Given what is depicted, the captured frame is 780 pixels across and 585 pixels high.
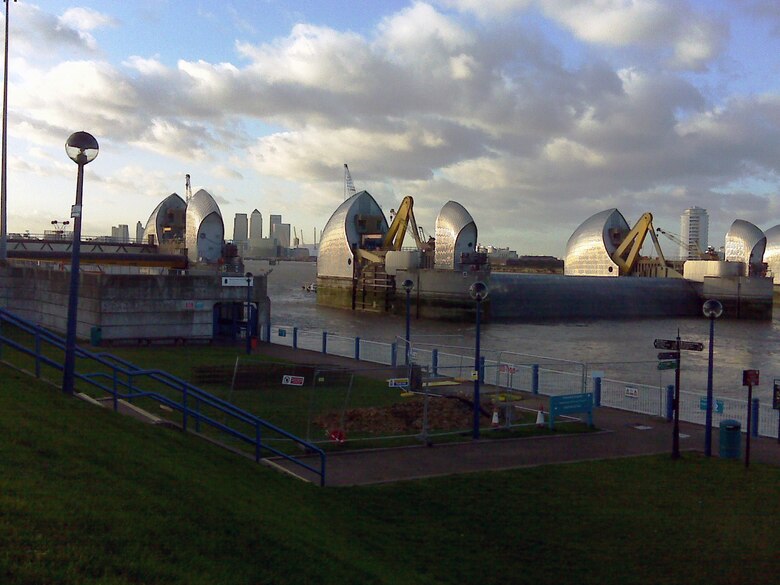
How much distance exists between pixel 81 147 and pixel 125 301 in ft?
66.0

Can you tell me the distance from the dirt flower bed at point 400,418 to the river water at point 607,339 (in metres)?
10.7

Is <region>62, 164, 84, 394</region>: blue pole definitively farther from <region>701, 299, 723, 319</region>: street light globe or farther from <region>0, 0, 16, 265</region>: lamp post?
<region>0, 0, 16, 265</region>: lamp post

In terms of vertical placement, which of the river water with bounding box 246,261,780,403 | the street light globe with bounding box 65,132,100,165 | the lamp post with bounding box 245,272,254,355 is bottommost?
the river water with bounding box 246,261,780,403

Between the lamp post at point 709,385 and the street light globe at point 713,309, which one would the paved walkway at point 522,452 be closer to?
the lamp post at point 709,385

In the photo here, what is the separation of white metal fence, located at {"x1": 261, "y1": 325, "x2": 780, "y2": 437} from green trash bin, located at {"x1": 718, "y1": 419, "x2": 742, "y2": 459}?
9.91ft

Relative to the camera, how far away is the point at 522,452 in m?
14.4

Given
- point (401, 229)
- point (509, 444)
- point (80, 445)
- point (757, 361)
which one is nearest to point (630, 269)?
point (401, 229)

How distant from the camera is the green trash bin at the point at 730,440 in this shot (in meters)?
14.4

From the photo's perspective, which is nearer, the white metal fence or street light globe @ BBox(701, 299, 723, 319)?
street light globe @ BBox(701, 299, 723, 319)

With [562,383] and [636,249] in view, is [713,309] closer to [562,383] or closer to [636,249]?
[562,383]

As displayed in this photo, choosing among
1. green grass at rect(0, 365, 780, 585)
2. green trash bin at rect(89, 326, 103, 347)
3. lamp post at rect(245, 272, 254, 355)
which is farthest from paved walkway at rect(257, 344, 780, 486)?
green trash bin at rect(89, 326, 103, 347)

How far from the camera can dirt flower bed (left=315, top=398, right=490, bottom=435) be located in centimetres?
1557

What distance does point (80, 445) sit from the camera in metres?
7.87

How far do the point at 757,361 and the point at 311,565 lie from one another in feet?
144
